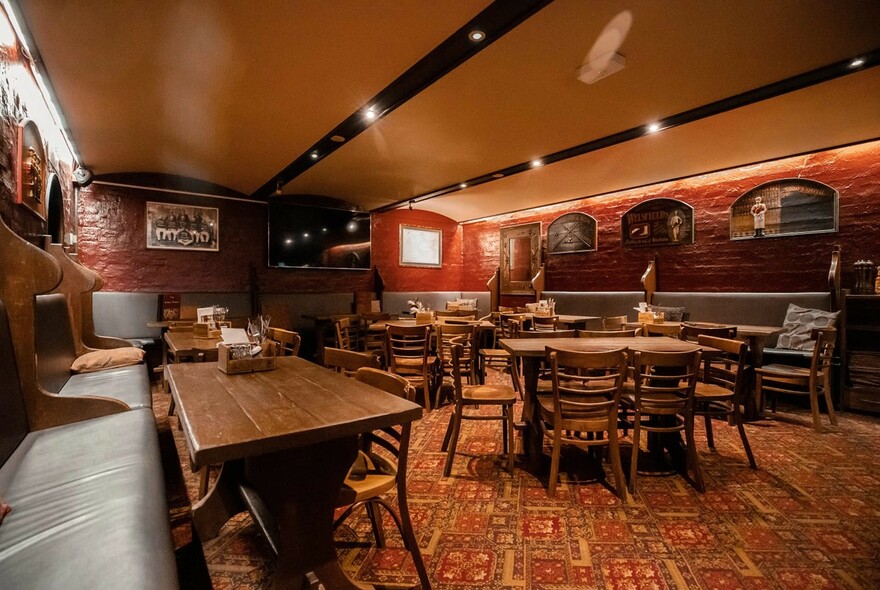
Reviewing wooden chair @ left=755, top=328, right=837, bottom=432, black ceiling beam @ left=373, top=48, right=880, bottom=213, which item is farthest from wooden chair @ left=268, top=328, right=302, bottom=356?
wooden chair @ left=755, top=328, right=837, bottom=432

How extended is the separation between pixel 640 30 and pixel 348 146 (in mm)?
3201

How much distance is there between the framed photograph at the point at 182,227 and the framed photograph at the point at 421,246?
11.6 ft

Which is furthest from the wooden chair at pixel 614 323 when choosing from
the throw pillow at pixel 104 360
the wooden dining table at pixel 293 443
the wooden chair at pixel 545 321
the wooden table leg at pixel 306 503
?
the throw pillow at pixel 104 360

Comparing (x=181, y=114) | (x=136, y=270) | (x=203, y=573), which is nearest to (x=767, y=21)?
(x=203, y=573)

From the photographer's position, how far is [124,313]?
576 centimetres

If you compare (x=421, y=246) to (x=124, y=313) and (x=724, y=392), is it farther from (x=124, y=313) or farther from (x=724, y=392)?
(x=724, y=392)

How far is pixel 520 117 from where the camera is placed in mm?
3957

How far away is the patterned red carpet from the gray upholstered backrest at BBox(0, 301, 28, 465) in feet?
2.96

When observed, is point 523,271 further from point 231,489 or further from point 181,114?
point 231,489

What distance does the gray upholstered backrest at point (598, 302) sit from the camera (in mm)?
6484

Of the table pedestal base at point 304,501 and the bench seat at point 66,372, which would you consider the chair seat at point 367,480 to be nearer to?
the table pedestal base at point 304,501

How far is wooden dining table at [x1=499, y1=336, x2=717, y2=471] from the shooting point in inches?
103

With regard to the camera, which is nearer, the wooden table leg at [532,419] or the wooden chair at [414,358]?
the wooden table leg at [532,419]

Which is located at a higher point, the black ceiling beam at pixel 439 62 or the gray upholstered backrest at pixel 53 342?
the black ceiling beam at pixel 439 62
